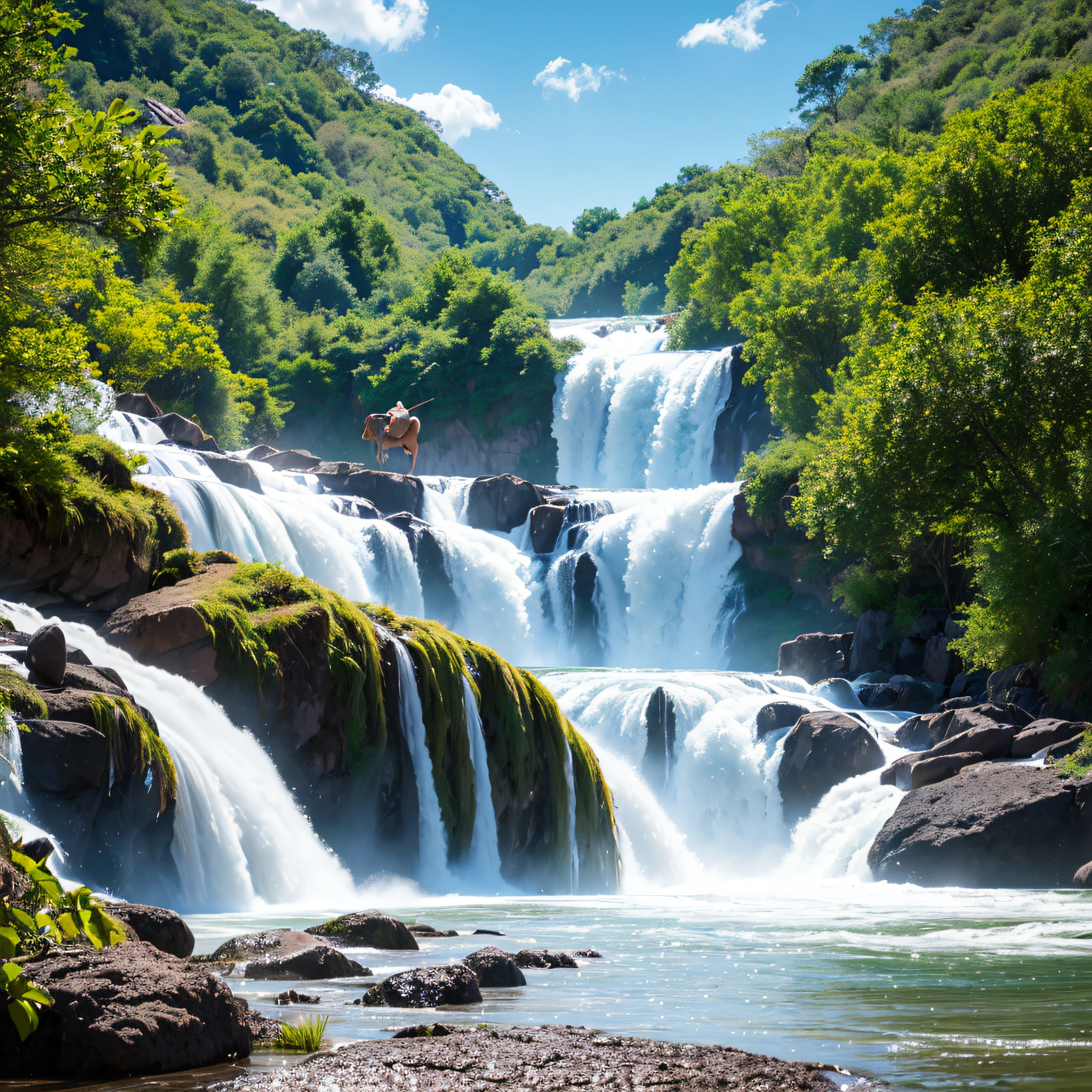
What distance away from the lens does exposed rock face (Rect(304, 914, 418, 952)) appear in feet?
32.5

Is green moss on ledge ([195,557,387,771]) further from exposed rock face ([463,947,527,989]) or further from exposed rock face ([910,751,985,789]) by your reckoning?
exposed rock face ([910,751,985,789])

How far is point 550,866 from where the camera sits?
19.2 m

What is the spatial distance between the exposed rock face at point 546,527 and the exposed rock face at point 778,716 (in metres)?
16.1

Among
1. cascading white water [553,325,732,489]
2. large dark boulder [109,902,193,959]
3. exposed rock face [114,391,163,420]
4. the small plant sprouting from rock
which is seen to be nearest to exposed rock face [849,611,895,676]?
cascading white water [553,325,732,489]

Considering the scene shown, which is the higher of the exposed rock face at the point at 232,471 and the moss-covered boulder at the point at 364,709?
the exposed rock face at the point at 232,471

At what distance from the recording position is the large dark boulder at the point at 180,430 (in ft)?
118

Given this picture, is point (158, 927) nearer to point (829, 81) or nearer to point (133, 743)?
point (133, 743)

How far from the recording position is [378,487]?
41219mm

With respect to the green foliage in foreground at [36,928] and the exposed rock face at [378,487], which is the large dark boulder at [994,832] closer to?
the green foliage in foreground at [36,928]

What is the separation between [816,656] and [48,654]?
84.8 feet

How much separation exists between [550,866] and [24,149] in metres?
14.4

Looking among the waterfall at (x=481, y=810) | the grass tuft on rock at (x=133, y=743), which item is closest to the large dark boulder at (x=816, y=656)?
the waterfall at (x=481, y=810)

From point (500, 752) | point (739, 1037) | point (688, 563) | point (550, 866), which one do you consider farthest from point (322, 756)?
point (688, 563)

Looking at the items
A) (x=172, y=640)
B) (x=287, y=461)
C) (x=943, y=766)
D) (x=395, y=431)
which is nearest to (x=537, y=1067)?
(x=395, y=431)
